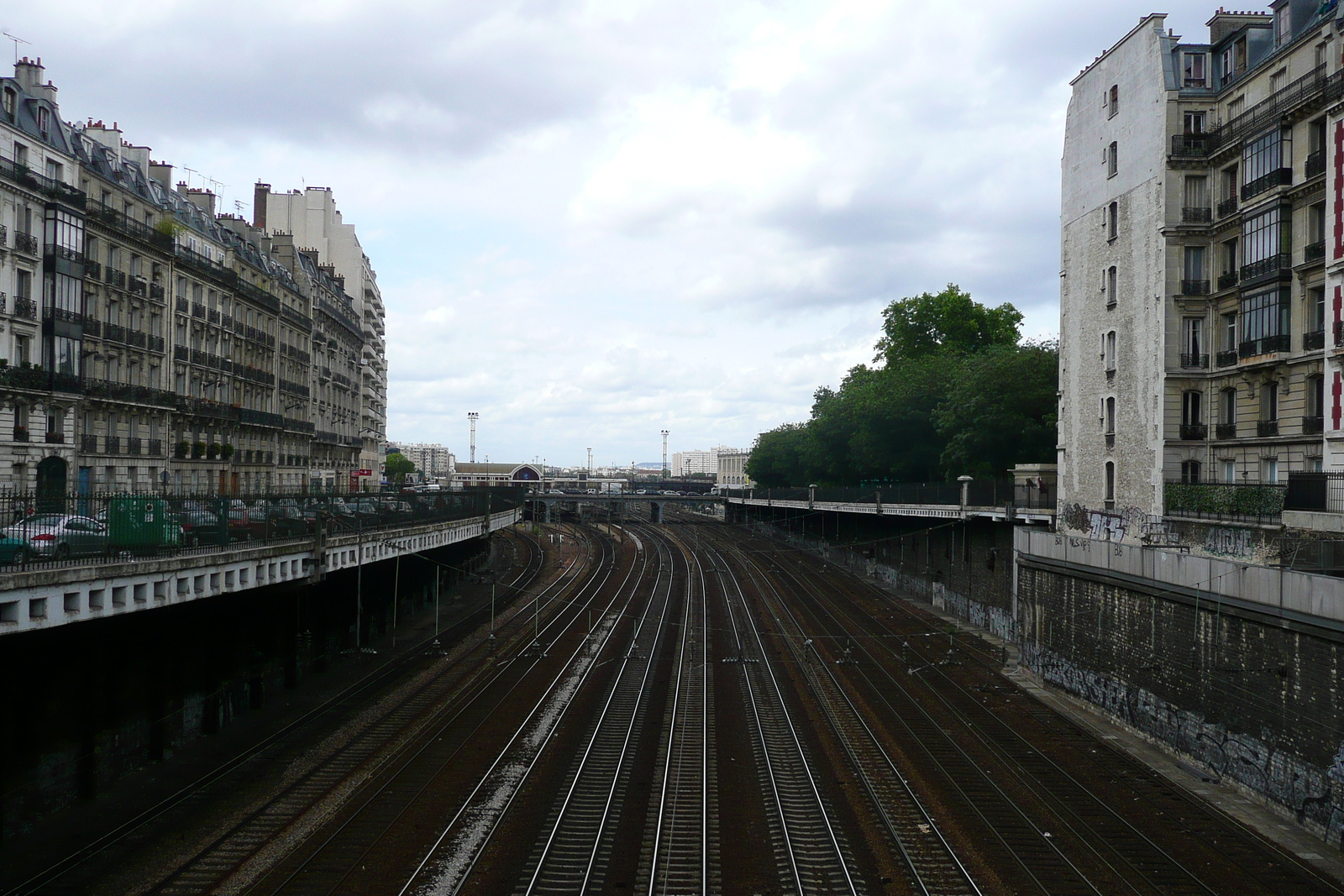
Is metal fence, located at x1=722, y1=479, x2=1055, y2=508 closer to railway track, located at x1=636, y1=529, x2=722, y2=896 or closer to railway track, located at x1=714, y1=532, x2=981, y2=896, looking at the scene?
railway track, located at x1=714, y1=532, x2=981, y2=896

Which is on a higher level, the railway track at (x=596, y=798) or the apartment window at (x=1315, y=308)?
the apartment window at (x=1315, y=308)

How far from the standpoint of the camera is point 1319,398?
31109 mm

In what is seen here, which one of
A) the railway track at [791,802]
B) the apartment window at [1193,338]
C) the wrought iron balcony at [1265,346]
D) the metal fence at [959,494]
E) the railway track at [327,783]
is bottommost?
the railway track at [791,802]

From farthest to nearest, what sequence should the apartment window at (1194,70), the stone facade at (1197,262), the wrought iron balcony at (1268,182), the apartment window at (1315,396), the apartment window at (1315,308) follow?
the apartment window at (1194,70) < the wrought iron balcony at (1268,182) < the stone facade at (1197,262) < the apartment window at (1315,396) < the apartment window at (1315,308)

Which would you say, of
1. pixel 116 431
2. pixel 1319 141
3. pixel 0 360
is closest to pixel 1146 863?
pixel 1319 141

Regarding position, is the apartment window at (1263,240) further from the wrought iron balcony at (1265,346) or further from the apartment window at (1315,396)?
the apartment window at (1315,396)

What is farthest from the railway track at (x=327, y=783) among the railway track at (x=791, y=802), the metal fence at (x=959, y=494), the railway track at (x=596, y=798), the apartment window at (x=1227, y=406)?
the apartment window at (x=1227, y=406)

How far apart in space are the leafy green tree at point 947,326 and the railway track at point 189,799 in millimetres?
56923

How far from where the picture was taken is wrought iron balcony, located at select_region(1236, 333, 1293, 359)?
105 feet

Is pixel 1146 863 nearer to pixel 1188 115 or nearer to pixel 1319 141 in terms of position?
pixel 1319 141

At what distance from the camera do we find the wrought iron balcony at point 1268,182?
31609 millimetres

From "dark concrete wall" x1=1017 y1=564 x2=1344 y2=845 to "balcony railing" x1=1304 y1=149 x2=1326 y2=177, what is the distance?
15.1 metres

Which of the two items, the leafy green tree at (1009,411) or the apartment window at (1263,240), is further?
the leafy green tree at (1009,411)

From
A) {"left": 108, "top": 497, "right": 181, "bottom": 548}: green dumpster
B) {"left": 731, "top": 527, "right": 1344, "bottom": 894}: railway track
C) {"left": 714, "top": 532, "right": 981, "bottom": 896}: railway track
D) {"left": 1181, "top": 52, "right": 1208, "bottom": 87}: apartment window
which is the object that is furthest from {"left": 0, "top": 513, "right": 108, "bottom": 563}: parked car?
{"left": 1181, "top": 52, "right": 1208, "bottom": 87}: apartment window
